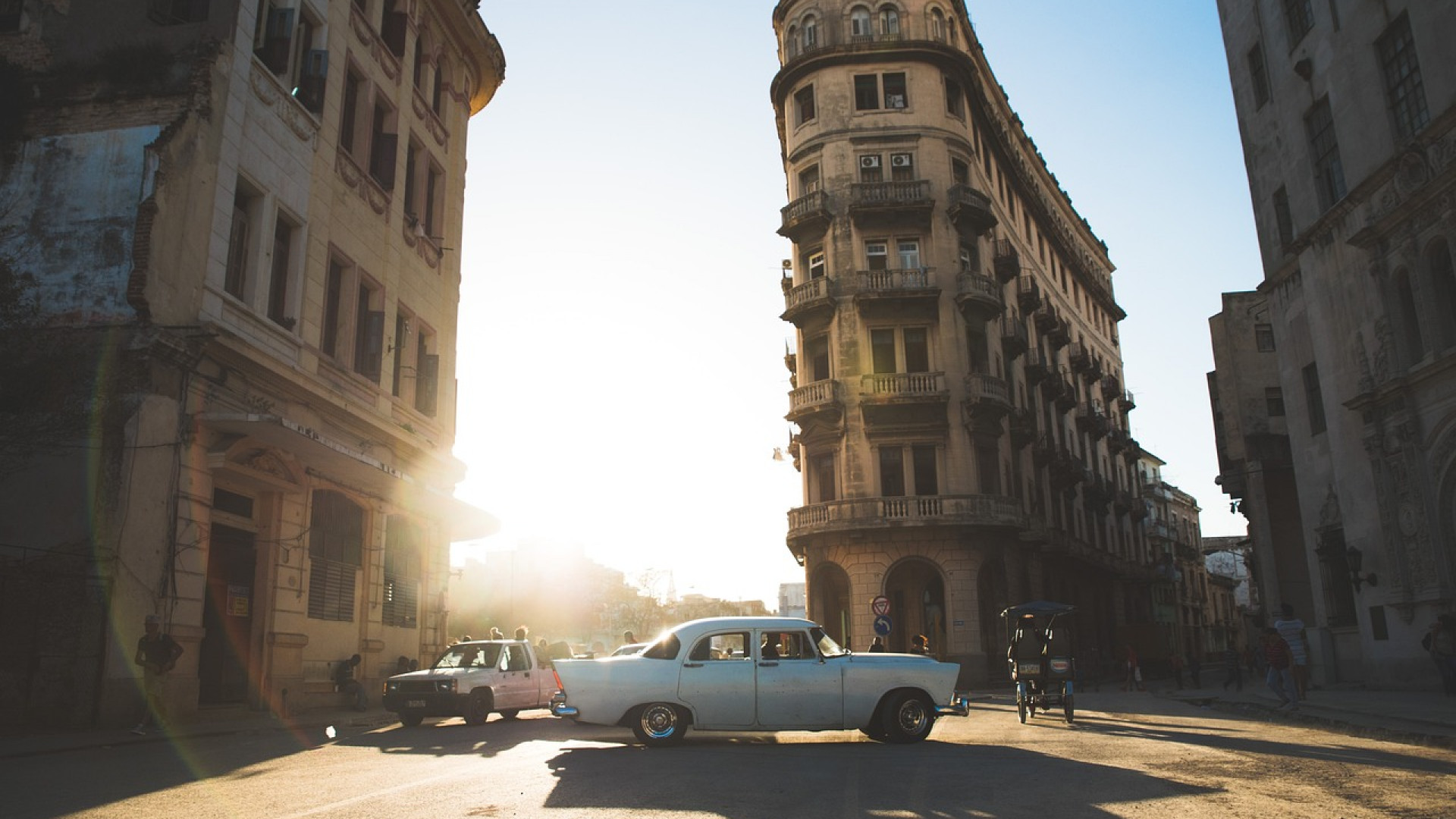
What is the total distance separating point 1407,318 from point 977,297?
17939 mm

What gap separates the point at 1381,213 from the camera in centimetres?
2170

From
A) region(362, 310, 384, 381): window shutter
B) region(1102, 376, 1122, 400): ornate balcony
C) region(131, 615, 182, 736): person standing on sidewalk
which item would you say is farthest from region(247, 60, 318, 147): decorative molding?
region(1102, 376, 1122, 400): ornate balcony

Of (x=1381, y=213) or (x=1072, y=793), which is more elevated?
(x=1381, y=213)

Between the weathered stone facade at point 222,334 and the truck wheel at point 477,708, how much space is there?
416 cm

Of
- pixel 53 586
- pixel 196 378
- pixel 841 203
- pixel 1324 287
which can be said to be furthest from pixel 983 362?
pixel 53 586

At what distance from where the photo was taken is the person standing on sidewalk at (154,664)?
14812mm

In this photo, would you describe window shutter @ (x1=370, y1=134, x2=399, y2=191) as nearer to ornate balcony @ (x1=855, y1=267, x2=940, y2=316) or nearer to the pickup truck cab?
the pickup truck cab

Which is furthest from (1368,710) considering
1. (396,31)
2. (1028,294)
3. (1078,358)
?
(1078,358)

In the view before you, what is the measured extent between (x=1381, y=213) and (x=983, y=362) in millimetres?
18865

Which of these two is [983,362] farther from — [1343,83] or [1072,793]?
[1072,793]

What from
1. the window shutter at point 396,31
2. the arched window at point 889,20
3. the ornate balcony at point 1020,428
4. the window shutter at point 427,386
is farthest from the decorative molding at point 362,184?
the ornate balcony at point 1020,428

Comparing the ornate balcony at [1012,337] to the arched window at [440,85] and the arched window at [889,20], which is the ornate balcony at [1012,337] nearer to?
the arched window at [889,20]

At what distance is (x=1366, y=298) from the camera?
22672mm

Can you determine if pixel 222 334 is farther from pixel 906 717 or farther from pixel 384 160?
pixel 906 717
